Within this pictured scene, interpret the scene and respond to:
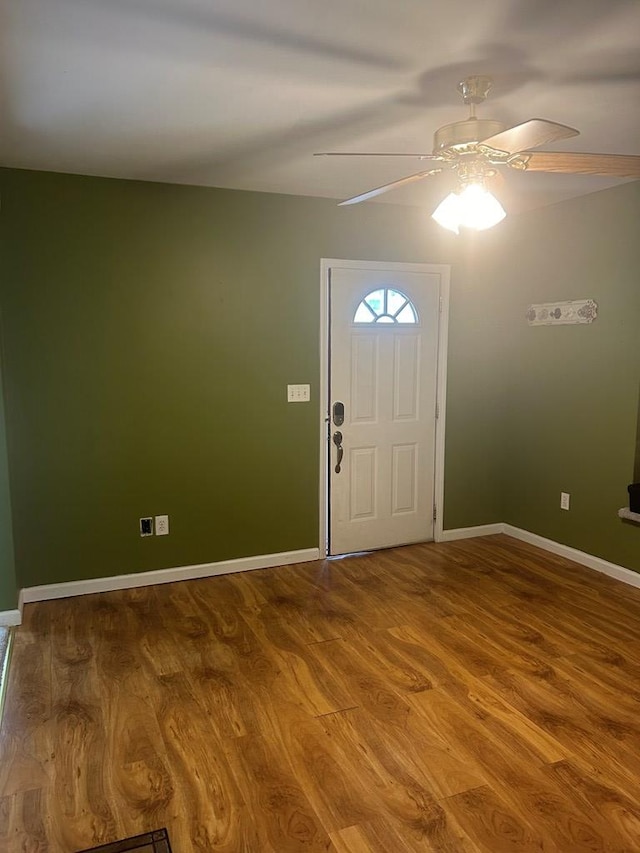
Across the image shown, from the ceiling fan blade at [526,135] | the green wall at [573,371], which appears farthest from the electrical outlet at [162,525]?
the ceiling fan blade at [526,135]

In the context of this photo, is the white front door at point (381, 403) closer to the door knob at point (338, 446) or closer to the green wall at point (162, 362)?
the door knob at point (338, 446)

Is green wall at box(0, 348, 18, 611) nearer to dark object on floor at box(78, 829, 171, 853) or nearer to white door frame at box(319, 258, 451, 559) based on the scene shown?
dark object on floor at box(78, 829, 171, 853)

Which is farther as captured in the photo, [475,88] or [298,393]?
[298,393]

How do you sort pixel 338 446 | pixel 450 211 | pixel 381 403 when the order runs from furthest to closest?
pixel 381 403 < pixel 338 446 < pixel 450 211

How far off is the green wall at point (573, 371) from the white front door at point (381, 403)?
2.04 ft

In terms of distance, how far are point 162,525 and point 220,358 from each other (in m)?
1.11

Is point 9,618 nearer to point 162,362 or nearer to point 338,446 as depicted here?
point 162,362

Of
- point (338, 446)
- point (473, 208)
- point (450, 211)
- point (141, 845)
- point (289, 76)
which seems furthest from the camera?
point (338, 446)

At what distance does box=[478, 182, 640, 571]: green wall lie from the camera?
375 cm

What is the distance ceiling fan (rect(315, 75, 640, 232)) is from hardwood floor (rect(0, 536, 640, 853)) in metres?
2.00

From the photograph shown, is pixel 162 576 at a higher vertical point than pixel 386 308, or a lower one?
lower

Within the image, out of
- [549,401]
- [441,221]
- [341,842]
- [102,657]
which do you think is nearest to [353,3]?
[441,221]

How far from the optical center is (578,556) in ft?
13.5

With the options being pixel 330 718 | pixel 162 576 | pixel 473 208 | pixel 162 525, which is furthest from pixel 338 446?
pixel 473 208
